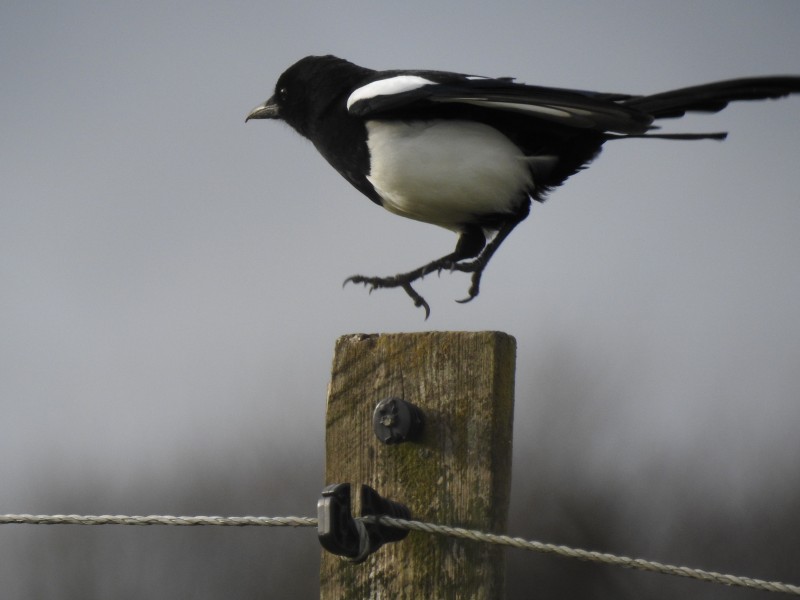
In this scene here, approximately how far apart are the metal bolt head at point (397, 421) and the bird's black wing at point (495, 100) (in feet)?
3.45

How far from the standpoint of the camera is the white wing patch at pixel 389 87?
285cm

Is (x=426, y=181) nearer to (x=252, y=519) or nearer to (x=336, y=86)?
(x=336, y=86)

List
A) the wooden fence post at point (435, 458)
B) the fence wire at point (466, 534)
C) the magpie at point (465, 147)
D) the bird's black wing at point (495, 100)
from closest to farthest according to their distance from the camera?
the fence wire at point (466, 534), the wooden fence post at point (435, 458), the bird's black wing at point (495, 100), the magpie at point (465, 147)

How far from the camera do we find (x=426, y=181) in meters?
2.82

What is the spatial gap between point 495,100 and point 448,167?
0.25 m

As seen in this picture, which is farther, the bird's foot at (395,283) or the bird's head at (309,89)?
the bird's head at (309,89)

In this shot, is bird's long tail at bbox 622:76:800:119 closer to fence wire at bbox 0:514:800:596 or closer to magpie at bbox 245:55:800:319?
magpie at bbox 245:55:800:319

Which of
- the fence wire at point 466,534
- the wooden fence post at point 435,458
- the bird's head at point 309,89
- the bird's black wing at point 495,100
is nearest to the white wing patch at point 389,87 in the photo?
the bird's black wing at point 495,100

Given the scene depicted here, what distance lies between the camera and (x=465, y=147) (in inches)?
110

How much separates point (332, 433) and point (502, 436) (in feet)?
1.05

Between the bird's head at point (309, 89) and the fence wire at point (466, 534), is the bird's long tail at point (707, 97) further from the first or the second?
the fence wire at point (466, 534)

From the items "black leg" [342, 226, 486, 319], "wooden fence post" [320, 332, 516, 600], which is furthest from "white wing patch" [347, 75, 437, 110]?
"wooden fence post" [320, 332, 516, 600]

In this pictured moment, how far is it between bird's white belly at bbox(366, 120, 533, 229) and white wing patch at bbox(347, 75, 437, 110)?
0.29 ft

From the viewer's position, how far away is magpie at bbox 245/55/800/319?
2658mm
